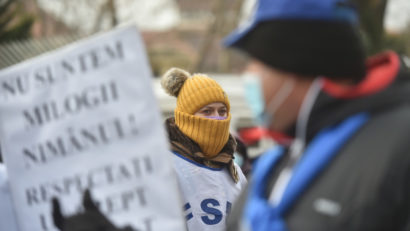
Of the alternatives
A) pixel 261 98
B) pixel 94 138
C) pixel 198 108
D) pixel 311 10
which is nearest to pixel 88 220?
pixel 94 138

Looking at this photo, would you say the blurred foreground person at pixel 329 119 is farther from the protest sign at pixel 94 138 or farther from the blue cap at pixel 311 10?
the protest sign at pixel 94 138

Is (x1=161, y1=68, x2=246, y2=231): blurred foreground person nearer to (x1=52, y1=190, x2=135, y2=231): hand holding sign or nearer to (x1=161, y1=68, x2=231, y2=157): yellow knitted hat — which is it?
(x1=161, y1=68, x2=231, y2=157): yellow knitted hat

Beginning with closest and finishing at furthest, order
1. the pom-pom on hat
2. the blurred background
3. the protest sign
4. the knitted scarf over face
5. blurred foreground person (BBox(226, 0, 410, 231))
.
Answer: blurred foreground person (BBox(226, 0, 410, 231)) < the protest sign < the knitted scarf over face < the pom-pom on hat < the blurred background

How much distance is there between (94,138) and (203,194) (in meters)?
1.19

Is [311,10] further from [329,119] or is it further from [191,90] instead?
[191,90]

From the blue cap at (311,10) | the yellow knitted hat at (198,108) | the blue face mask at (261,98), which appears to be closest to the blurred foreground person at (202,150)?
the yellow knitted hat at (198,108)

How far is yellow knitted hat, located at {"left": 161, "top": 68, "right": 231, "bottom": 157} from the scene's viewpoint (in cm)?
300

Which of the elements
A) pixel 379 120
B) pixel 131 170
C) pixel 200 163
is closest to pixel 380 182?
pixel 379 120

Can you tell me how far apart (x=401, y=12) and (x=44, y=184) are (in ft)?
86.9

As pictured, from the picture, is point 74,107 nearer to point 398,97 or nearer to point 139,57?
point 139,57

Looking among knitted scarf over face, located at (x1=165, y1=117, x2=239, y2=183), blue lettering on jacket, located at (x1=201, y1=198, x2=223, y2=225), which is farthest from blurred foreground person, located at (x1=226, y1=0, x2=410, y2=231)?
knitted scarf over face, located at (x1=165, y1=117, x2=239, y2=183)

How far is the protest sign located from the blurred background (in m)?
0.18

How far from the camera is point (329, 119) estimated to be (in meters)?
1.41

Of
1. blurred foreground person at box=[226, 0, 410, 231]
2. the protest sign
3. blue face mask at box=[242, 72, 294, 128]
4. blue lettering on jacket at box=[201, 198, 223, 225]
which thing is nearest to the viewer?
blurred foreground person at box=[226, 0, 410, 231]
